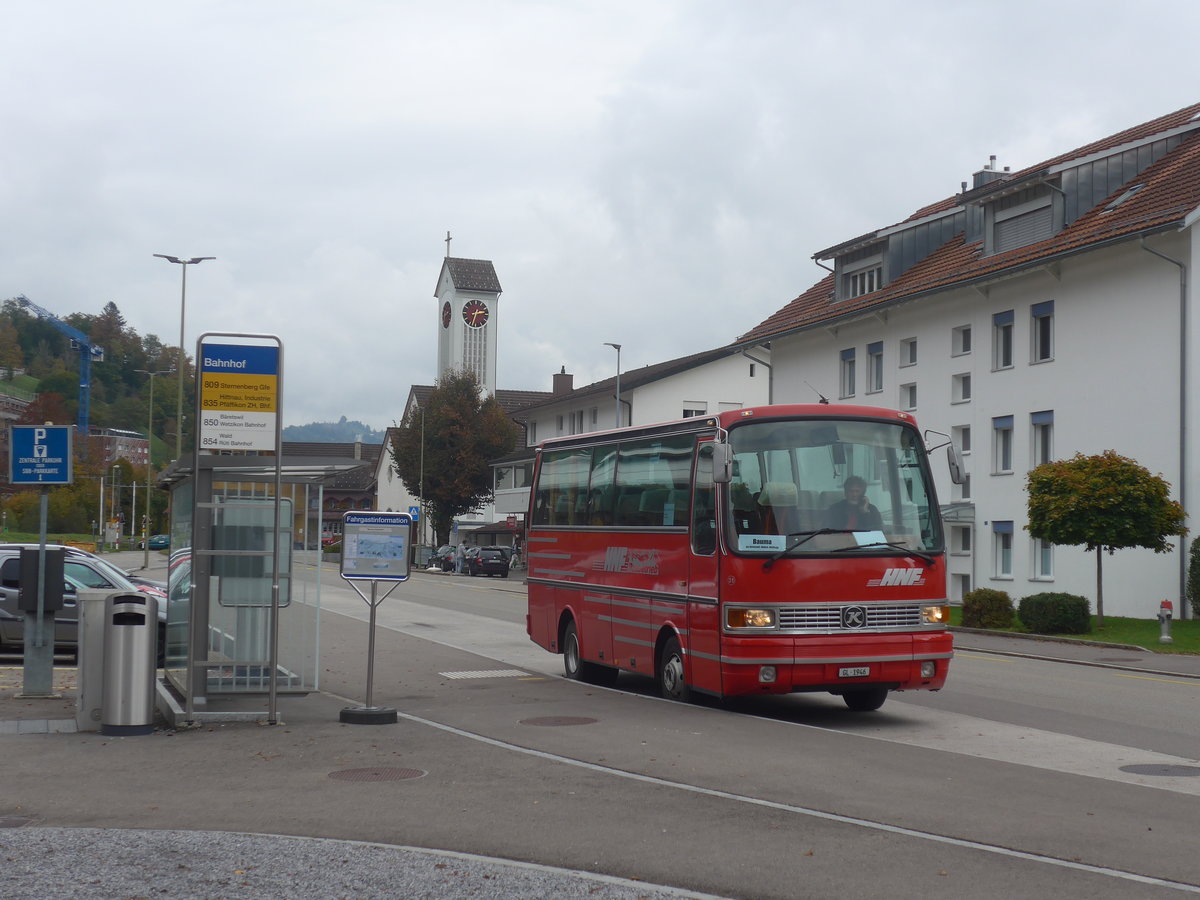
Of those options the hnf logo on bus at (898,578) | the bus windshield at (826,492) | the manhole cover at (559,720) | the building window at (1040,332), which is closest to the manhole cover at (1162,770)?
the hnf logo on bus at (898,578)

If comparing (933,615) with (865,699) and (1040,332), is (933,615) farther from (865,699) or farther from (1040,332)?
(1040,332)

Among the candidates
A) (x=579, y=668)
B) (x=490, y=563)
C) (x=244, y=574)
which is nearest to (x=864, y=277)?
(x=490, y=563)

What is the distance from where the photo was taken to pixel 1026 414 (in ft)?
123

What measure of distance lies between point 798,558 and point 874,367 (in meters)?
33.6

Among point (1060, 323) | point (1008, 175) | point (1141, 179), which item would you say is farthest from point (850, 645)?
point (1008, 175)

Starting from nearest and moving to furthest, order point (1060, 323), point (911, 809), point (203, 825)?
point (203, 825) < point (911, 809) < point (1060, 323)

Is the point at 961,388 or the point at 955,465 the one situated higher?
the point at 961,388

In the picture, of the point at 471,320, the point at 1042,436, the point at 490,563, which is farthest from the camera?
the point at 471,320

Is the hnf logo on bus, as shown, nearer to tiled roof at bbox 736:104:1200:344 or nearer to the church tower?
tiled roof at bbox 736:104:1200:344

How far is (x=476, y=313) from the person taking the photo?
119062 millimetres

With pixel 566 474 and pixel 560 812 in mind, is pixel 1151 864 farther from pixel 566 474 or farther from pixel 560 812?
pixel 566 474

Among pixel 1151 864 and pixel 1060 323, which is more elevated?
pixel 1060 323

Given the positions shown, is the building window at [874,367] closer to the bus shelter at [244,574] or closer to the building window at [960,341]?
the building window at [960,341]

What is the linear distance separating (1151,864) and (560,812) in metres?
3.46
